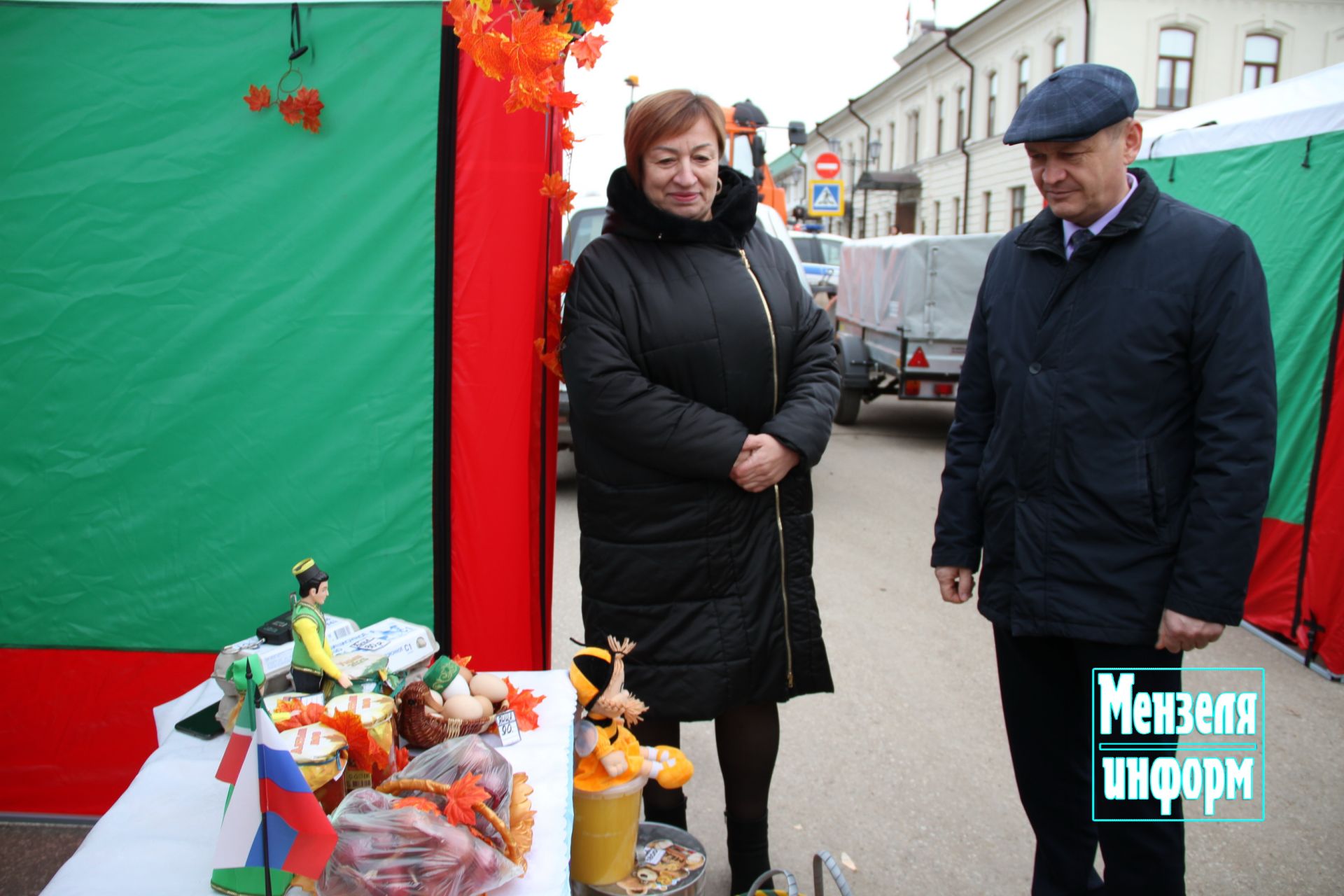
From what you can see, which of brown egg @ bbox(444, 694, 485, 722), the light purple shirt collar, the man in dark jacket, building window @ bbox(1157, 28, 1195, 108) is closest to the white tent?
the light purple shirt collar

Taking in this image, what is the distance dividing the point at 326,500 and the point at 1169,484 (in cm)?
200

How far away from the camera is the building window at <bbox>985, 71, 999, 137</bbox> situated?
3038 centimetres

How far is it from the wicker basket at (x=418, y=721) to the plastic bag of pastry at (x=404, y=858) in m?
0.33

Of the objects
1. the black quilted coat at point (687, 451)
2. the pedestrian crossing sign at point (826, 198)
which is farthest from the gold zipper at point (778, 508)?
the pedestrian crossing sign at point (826, 198)

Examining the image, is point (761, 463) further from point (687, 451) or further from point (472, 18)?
point (472, 18)

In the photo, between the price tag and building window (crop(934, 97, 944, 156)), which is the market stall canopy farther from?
building window (crop(934, 97, 944, 156))

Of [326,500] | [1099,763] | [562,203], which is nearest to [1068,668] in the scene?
→ [1099,763]

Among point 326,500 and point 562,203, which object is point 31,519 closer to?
point 326,500

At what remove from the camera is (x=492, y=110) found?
253 cm

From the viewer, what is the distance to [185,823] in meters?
1.52

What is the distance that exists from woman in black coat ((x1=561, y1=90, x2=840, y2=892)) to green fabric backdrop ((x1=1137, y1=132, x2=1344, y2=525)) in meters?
3.01

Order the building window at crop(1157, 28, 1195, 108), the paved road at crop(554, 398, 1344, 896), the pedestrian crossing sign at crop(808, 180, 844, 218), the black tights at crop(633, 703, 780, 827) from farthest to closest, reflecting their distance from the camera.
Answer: the building window at crop(1157, 28, 1195, 108) → the pedestrian crossing sign at crop(808, 180, 844, 218) → the paved road at crop(554, 398, 1344, 896) → the black tights at crop(633, 703, 780, 827)

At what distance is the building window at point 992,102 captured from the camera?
3038 cm

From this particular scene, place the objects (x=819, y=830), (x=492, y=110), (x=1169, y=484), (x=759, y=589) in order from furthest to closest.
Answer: (x=819, y=830)
(x=492, y=110)
(x=759, y=589)
(x=1169, y=484)
